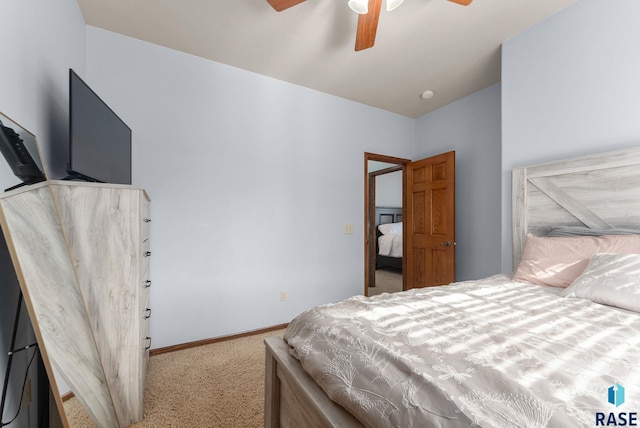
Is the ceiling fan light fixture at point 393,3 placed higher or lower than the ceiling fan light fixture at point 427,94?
lower

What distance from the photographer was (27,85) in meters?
1.34

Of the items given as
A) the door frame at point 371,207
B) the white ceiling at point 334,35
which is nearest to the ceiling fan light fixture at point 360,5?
the white ceiling at point 334,35

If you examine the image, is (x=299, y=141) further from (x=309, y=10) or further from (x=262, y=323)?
(x=262, y=323)

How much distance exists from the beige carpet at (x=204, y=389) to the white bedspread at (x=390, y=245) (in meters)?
3.93

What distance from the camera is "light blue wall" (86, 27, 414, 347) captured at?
2.37 m

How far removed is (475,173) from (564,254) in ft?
5.85

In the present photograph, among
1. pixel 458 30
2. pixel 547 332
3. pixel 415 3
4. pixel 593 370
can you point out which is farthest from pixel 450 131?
pixel 593 370

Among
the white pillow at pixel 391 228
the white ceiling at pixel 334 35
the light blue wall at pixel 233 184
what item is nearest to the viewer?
the white ceiling at pixel 334 35

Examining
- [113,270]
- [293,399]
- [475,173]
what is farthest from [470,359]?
[475,173]

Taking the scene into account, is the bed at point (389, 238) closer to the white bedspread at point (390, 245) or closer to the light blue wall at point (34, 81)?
the white bedspread at point (390, 245)

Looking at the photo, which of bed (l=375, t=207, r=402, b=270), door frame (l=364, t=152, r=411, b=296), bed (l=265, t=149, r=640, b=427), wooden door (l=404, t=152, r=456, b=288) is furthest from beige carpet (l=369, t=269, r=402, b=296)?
bed (l=265, t=149, r=640, b=427)

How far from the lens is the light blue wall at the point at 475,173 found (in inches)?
121

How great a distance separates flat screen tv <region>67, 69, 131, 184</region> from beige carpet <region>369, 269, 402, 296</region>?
3.60 meters

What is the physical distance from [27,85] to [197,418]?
6.50 feet
